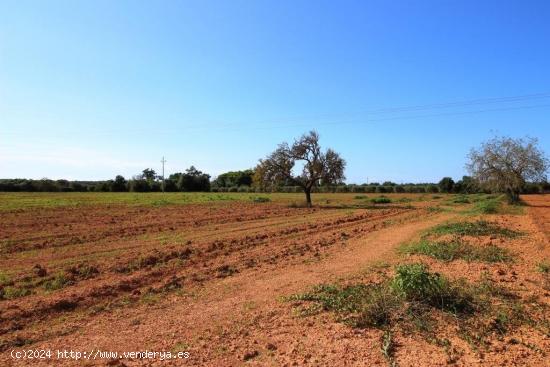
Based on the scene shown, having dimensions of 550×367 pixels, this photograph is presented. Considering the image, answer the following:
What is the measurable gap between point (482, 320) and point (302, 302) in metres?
2.74

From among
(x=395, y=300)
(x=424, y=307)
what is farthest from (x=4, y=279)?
(x=424, y=307)

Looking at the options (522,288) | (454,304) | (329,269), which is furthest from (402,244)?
(454,304)

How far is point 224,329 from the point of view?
571 centimetres

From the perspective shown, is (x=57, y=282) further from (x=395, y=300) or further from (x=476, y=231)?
(x=476, y=231)

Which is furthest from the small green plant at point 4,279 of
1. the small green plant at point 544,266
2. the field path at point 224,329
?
the small green plant at point 544,266

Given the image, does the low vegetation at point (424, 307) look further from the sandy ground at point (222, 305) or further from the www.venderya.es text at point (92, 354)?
the www.venderya.es text at point (92, 354)

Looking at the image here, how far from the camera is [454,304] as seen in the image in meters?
6.26

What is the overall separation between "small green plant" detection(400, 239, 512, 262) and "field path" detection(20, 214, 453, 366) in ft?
12.3

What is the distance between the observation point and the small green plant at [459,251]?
10172mm

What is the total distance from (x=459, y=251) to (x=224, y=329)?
7846 mm

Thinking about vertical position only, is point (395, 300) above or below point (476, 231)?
below

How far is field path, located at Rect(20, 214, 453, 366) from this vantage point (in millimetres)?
4891

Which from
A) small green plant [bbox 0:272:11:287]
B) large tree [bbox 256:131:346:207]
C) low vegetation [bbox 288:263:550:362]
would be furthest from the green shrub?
large tree [bbox 256:131:346:207]

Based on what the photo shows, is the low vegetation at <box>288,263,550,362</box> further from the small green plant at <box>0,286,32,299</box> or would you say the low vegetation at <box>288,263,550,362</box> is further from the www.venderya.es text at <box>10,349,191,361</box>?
the small green plant at <box>0,286,32,299</box>
